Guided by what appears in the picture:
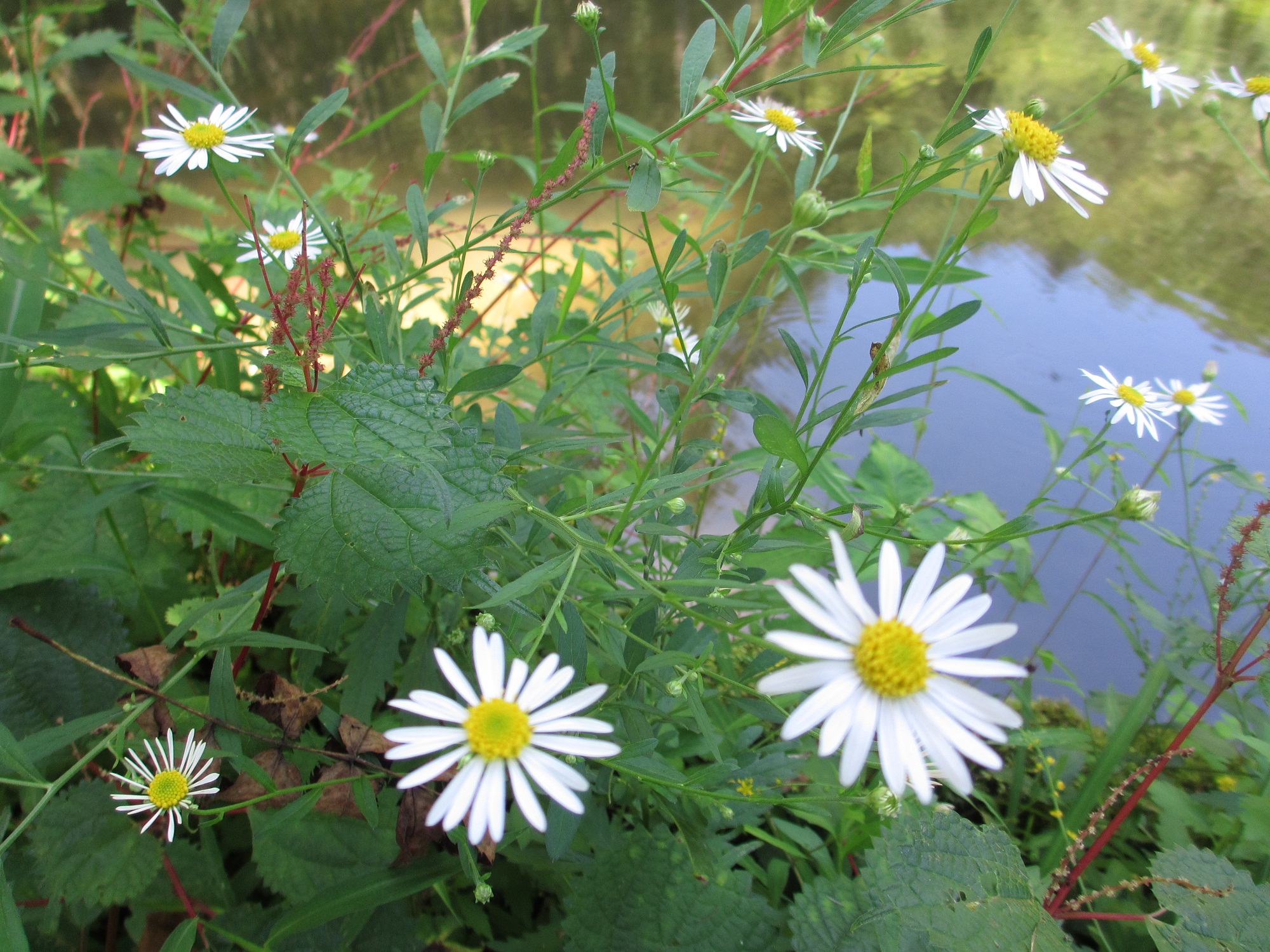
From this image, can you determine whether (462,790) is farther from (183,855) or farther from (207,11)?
(207,11)

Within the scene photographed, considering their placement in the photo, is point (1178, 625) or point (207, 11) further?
point (207, 11)

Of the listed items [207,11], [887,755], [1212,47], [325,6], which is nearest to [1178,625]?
[887,755]

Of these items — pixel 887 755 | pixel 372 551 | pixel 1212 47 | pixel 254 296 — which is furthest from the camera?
pixel 1212 47

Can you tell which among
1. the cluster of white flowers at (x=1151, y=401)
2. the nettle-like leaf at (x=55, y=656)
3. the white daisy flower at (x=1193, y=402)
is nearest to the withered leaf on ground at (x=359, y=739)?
the nettle-like leaf at (x=55, y=656)

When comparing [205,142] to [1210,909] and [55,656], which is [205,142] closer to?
[55,656]

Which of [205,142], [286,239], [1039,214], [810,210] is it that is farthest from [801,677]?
[1039,214]

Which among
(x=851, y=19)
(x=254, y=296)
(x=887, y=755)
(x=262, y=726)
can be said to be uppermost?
(x=254, y=296)

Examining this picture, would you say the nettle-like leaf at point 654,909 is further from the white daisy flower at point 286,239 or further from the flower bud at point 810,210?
the white daisy flower at point 286,239
